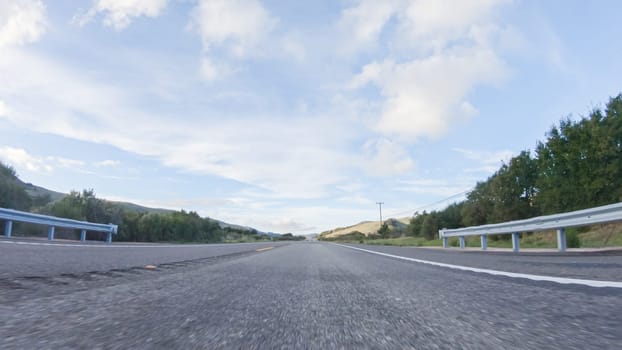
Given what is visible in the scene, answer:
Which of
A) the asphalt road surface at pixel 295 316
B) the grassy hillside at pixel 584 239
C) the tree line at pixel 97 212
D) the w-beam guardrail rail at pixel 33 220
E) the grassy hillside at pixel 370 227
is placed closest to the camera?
the asphalt road surface at pixel 295 316

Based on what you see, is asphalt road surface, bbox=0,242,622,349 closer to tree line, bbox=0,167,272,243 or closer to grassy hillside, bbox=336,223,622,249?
grassy hillside, bbox=336,223,622,249

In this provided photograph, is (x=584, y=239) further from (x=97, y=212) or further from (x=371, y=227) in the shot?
(x=371, y=227)

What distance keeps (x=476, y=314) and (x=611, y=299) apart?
89 centimetres

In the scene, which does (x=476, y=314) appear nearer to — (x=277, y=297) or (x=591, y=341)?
(x=591, y=341)

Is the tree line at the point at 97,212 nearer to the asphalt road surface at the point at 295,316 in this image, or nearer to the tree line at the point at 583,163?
the asphalt road surface at the point at 295,316

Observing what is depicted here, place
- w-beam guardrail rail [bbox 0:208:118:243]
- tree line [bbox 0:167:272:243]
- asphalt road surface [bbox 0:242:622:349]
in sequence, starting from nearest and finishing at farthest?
asphalt road surface [bbox 0:242:622:349], w-beam guardrail rail [bbox 0:208:118:243], tree line [bbox 0:167:272:243]

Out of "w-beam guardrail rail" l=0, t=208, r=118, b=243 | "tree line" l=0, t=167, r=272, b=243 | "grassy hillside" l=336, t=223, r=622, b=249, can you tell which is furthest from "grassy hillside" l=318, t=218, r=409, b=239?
"w-beam guardrail rail" l=0, t=208, r=118, b=243

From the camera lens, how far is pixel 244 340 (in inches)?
50.0

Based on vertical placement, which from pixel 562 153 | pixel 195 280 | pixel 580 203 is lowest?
pixel 195 280

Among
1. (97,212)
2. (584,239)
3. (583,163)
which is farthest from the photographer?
(97,212)

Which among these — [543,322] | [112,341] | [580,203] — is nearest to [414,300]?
[543,322]

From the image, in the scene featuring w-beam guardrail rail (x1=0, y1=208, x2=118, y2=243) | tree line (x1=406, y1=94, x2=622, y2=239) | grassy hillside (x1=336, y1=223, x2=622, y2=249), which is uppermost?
tree line (x1=406, y1=94, x2=622, y2=239)

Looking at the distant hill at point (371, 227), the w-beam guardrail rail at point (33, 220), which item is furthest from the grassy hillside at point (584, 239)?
the distant hill at point (371, 227)

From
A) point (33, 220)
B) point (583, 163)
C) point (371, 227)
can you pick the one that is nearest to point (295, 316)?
point (33, 220)
